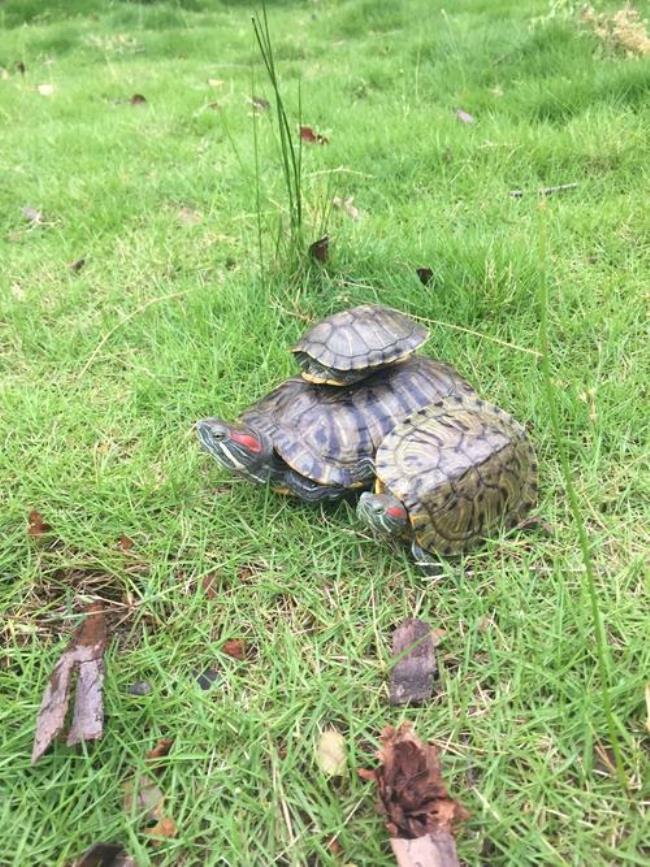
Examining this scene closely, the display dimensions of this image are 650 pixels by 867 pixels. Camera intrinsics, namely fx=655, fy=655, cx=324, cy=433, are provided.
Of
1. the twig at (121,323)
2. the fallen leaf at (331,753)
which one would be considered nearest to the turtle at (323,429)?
the fallen leaf at (331,753)

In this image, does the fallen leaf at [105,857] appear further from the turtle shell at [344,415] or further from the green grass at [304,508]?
the turtle shell at [344,415]

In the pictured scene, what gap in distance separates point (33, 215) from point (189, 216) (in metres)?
1.03

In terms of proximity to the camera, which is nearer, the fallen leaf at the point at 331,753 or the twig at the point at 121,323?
the fallen leaf at the point at 331,753

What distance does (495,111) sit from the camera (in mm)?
4609

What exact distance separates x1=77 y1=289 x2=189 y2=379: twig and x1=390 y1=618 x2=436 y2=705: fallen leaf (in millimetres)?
1853

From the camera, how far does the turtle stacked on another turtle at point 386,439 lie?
6.72ft

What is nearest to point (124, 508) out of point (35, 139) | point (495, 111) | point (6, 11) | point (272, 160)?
point (272, 160)

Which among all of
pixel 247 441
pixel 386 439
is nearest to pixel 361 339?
pixel 386 439

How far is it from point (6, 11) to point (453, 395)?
11.6 meters

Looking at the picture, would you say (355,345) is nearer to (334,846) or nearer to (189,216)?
(334,846)

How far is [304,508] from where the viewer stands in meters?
2.30

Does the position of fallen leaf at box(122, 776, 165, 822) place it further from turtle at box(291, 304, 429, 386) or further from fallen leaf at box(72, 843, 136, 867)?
turtle at box(291, 304, 429, 386)

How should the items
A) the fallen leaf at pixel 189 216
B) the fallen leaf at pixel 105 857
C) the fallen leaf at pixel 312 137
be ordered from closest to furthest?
1. the fallen leaf at pixel 105 857
2. the fallen leaf at pixel 189 216
3. the fallen leaf at pixel 312 137

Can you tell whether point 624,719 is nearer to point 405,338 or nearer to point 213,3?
point 405,338
